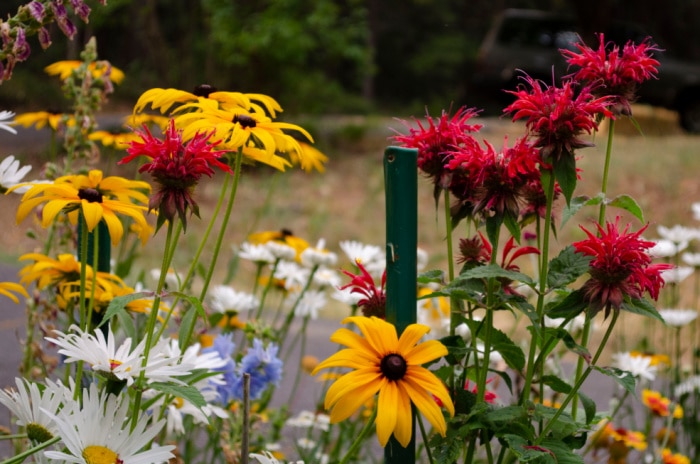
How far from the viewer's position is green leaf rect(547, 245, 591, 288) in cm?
93

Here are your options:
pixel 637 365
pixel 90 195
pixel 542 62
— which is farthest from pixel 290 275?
pixel 542 62

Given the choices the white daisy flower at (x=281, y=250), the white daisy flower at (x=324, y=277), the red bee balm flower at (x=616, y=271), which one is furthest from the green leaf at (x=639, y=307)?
the white daisy flower at (x=324, y=277)

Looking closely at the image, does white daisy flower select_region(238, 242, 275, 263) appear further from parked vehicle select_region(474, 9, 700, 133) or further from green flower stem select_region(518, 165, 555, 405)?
parked vehicle select_region(474, 9, 700, 133)

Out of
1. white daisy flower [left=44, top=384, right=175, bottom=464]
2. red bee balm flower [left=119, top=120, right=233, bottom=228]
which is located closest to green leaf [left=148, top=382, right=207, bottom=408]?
white daisy flower [left=44, top=384, right=175, bottom=464]

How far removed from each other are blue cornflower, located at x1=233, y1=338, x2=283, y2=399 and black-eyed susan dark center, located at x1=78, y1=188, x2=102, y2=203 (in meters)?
0.50

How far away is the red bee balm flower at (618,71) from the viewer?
0.98m

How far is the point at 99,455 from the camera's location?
809 mm

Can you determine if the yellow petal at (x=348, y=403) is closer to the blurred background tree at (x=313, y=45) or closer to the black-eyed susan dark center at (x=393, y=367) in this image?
the black-eyed susan dark center at (x=393, y=367)

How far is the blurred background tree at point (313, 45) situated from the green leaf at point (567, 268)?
4458mm

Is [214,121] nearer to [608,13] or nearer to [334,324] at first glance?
[334,324]

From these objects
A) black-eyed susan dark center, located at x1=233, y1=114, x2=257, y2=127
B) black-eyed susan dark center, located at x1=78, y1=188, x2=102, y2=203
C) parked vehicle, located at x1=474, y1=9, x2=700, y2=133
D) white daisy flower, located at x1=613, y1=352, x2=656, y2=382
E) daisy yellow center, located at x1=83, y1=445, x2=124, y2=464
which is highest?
parked vehicle, located at x1=474, y1=9, x2=700, y2=133

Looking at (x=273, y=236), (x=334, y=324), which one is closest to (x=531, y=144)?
(x=273, y=236)

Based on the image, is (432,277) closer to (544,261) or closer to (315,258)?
(544,261)

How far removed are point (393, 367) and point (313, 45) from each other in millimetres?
8966
